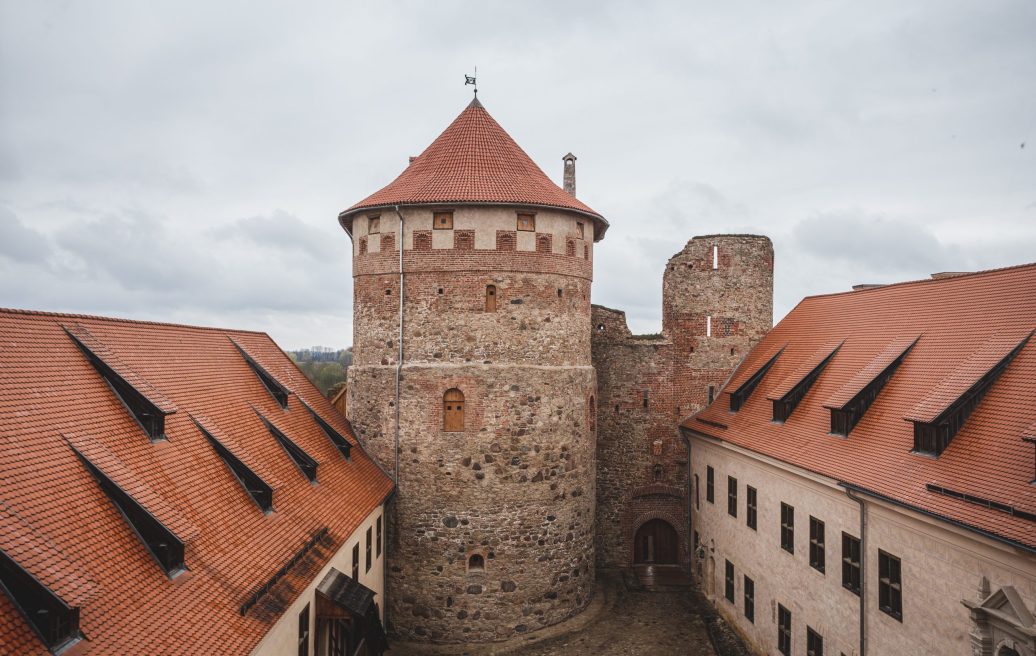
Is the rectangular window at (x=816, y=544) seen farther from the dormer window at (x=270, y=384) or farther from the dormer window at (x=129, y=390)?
the dormer window at (x=129, y=390)

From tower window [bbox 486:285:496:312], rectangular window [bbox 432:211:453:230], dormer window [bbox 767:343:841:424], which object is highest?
rectangular window [bbox 432:211:453:230]

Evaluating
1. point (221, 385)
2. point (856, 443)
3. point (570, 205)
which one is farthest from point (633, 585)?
point (221, 385)

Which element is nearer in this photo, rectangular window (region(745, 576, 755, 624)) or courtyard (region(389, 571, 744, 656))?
courtyard (region(389, 571, 744, 656))

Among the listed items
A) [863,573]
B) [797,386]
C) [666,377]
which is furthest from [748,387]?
[863,573]

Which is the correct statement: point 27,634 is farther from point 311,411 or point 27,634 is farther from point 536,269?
point 536,269

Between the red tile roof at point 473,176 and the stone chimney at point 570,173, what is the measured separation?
3.28 meters

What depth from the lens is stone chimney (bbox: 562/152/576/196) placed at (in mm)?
22688

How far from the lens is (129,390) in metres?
10.6

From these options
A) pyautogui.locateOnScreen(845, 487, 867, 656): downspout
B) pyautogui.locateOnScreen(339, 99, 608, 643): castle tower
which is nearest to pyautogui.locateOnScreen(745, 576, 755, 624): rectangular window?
pyautogui.locateOnScreen(339, 99, 608, 643): castle tower

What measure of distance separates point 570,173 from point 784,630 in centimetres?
1471

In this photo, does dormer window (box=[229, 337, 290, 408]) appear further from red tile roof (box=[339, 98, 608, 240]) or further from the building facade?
the building facade

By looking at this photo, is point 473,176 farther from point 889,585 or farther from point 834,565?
point 889,585

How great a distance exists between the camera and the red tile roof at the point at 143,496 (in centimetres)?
736

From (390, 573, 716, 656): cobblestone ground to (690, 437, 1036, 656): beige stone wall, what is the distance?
3.88 ft
